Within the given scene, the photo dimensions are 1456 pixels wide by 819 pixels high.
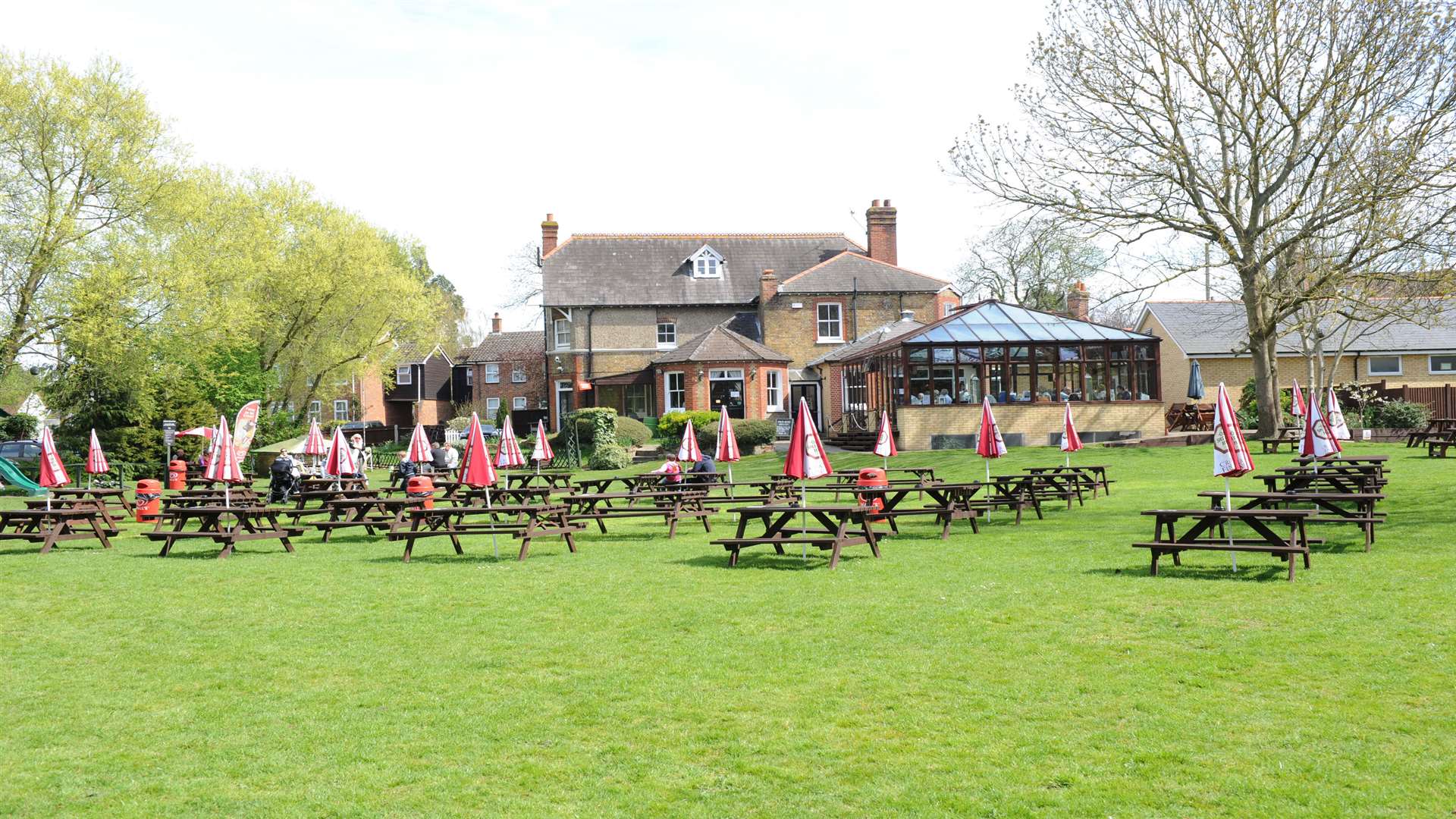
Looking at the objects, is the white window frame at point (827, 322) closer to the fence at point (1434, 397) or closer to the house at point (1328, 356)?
the house at point (1328, 356)

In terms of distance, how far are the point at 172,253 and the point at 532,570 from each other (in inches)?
1007

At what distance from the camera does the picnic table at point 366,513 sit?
55.9 feet

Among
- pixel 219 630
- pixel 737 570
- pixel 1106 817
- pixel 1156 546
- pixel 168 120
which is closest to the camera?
pixel 1106 817

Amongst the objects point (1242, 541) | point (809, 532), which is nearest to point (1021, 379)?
point (809, 532)

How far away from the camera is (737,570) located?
1262cm

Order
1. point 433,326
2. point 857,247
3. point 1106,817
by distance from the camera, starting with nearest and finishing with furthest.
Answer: point 1106,817 → point 433,326 → point 857,247

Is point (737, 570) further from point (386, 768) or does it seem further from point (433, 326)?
point (433, 326)

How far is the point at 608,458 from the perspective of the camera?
35.8 metres

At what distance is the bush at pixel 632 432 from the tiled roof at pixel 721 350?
4058 mm

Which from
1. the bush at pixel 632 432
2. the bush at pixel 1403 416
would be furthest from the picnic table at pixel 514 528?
the bush at pixel 1403 416

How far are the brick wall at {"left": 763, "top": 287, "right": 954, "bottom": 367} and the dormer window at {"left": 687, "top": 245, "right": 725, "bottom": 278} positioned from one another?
390 centimetres

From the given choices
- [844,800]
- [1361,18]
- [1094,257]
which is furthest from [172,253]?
[1094,257]

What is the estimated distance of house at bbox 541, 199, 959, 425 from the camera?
48.9 metres

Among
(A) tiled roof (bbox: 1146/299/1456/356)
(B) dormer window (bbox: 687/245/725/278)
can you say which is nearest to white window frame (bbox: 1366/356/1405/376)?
(A) tiled roof (bbox: 1146/299/1456/356)
